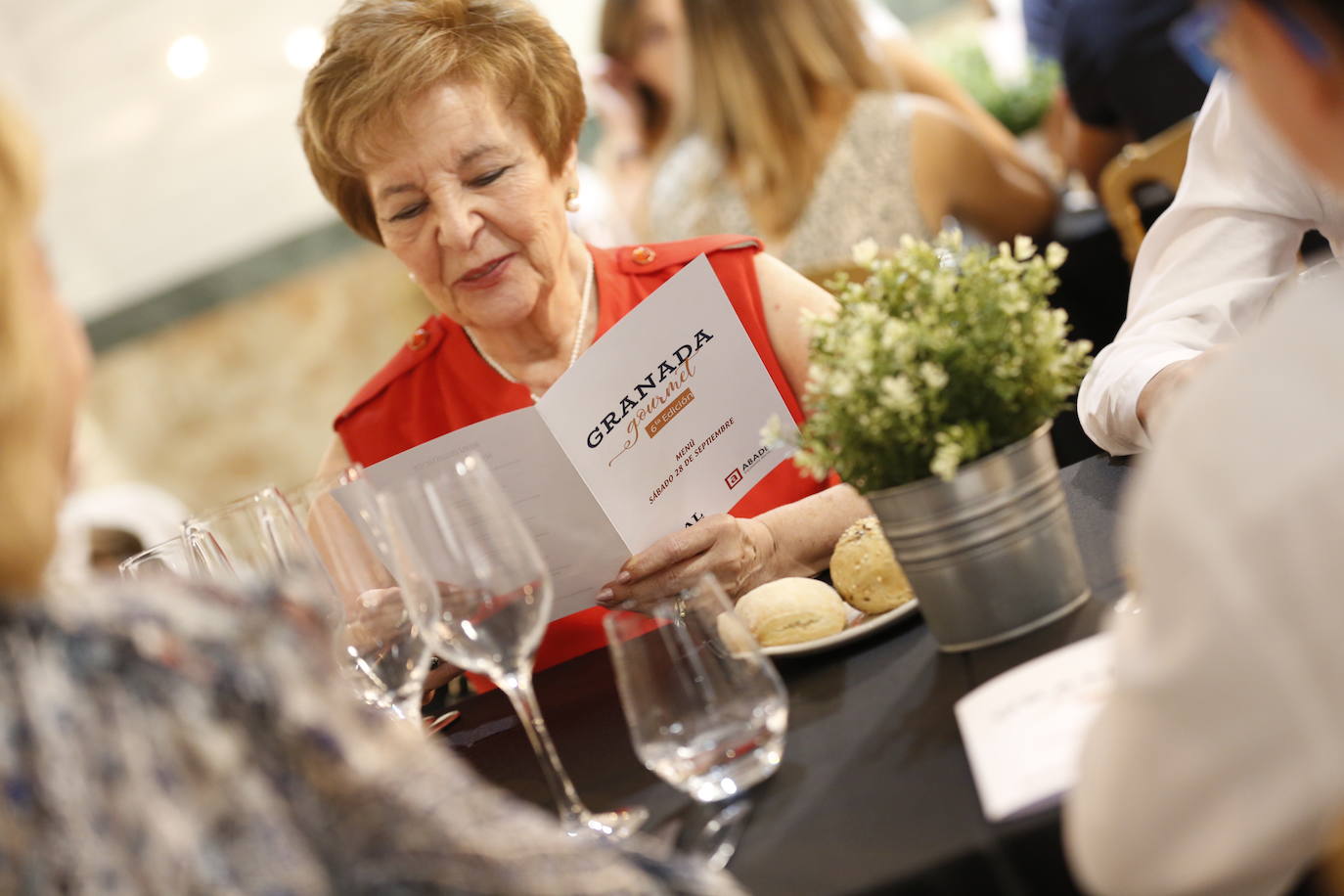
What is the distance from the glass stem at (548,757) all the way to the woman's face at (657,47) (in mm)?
3270

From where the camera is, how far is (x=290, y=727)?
70 cm

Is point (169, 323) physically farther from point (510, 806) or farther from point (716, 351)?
point (510, 806)

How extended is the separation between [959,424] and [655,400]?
62 centimetres

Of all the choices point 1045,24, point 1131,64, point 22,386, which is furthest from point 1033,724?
point 1045,24

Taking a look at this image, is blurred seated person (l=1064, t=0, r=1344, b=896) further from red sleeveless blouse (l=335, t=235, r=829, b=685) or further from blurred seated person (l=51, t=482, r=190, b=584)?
blurred seated person (l=51, t=482, r=190, b=584)

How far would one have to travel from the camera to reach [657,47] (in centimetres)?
439

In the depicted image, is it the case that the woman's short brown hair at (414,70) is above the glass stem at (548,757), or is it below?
above

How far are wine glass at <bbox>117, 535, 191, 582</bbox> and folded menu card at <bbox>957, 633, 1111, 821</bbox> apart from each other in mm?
816

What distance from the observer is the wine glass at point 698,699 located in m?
1.00

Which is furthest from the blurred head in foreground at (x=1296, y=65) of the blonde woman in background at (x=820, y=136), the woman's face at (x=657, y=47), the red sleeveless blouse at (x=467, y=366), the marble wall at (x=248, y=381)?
the marble wall at (x=248, y=381)

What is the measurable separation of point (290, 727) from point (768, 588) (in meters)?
0.69

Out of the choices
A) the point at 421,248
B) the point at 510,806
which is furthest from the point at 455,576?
the point at 421,248

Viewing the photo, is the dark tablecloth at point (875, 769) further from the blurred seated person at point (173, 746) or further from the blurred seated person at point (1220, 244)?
the blurred seated person at point (173, 746)

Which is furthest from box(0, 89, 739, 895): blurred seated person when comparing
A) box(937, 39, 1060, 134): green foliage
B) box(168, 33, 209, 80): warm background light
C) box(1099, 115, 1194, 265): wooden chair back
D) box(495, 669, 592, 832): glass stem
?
box(168, 33, 209, 80): warm background light
